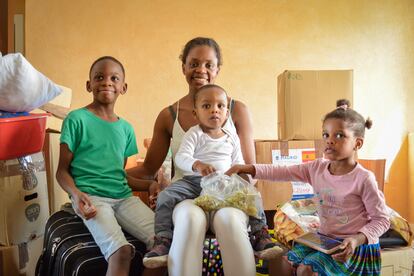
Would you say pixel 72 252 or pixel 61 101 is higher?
pixel 61 101

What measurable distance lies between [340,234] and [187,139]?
23.7 inches

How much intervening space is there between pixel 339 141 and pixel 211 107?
1.46 ft

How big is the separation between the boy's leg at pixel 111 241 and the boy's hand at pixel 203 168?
316mm

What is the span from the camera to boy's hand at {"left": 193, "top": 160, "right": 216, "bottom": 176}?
126 cm

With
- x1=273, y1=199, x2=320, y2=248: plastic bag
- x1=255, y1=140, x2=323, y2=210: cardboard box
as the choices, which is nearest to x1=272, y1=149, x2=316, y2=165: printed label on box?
x1=255, y1=140, x2=323, y2=210: cardboard box

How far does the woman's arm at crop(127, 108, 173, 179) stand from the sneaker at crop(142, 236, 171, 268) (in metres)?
0.53

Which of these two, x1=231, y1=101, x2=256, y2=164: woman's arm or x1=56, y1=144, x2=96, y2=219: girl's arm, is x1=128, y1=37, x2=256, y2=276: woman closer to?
x1=231, y1=101, x2=256, y2=164: woman's arm

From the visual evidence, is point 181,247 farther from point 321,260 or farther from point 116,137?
point 116,137

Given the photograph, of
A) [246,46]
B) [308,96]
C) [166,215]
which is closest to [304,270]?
[166,215]

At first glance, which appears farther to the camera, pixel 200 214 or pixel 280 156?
pixel 280 156

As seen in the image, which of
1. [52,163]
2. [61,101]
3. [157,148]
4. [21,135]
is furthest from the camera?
[61,101]

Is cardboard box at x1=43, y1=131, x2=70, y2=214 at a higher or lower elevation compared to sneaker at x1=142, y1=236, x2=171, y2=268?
higher

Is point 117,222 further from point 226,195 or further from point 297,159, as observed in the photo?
point 297,159

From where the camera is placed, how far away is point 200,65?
1567 millimetres
